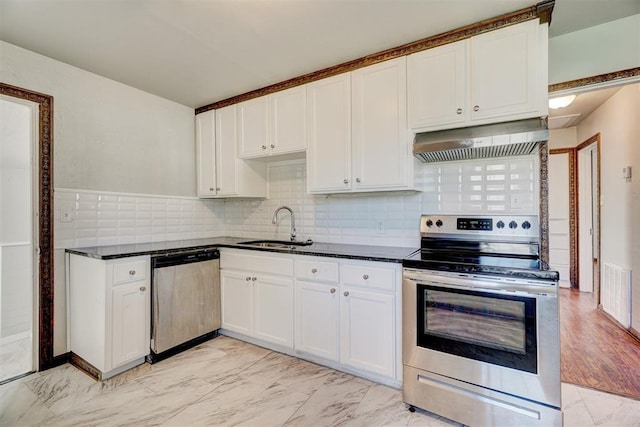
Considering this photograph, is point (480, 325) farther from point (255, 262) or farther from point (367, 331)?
point (255, 262)

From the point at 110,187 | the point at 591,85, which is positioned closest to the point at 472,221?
the point at 591,85

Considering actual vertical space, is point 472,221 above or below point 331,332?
above

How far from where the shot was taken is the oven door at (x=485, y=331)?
1.56 metres

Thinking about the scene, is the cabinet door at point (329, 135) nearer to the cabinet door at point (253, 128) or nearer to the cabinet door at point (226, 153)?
the cabinet door at point (253, 128)

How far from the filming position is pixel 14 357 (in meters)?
2.55

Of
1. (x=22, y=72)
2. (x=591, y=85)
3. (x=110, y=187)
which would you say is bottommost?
(x=110, y=187)

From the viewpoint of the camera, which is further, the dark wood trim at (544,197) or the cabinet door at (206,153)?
the cabinet door at (206,153)

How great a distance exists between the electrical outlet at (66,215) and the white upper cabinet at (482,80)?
2.76 meters

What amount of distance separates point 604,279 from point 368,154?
3302mm

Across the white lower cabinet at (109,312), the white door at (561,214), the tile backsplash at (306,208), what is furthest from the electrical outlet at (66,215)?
the white door at (561,214)

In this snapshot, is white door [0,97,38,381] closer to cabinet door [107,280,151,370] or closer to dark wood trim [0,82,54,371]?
dark wood trim [0,82,54,371]

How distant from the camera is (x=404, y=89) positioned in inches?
89.6

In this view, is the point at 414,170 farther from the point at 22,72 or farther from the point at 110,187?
the point at 22,72

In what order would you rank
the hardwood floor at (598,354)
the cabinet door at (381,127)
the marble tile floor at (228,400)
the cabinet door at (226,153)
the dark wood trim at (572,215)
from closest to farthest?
the marble tile floor at (228,400)
the hardwood floor at (598,354)
the cabinet door at (381,127)
the cabinet door at (226,153)
the dark wood trim at (572,215)
